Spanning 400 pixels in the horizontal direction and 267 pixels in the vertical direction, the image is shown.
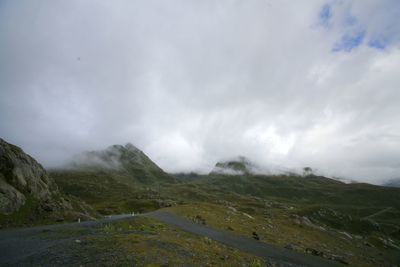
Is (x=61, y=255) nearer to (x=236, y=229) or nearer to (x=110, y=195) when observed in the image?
(x=236, y=229)

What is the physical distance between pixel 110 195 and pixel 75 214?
141m

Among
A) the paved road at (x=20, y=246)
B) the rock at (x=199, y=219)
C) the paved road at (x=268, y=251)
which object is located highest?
the rock at (x=199, y=219)

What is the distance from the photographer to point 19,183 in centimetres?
5738

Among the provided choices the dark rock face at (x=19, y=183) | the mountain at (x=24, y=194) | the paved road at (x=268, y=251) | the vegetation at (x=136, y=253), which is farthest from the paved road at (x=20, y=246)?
the paved road at (x=268, y=251)

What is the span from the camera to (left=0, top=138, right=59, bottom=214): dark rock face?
5003 centimetres

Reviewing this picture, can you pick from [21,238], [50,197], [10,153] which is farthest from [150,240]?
[10,153]

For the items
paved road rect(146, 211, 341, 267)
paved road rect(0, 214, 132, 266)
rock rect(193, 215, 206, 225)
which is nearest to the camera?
paved road rect(0, 214, 132, 266)

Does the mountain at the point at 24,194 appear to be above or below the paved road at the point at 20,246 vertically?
above

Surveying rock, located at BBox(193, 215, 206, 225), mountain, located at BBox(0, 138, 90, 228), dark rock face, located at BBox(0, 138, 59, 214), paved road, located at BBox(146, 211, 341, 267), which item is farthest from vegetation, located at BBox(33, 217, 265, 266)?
rock, located at BBox(193, 215, 206, 225)

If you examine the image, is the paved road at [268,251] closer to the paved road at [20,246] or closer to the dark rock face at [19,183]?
the paved road at [20,246]

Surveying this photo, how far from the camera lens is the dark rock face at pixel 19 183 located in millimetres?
50031

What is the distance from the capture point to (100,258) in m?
22.0

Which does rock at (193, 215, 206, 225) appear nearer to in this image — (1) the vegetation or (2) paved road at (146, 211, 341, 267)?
(2) paved road at (146, 211, 341, 267)

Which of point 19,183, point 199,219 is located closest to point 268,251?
point 199,219
